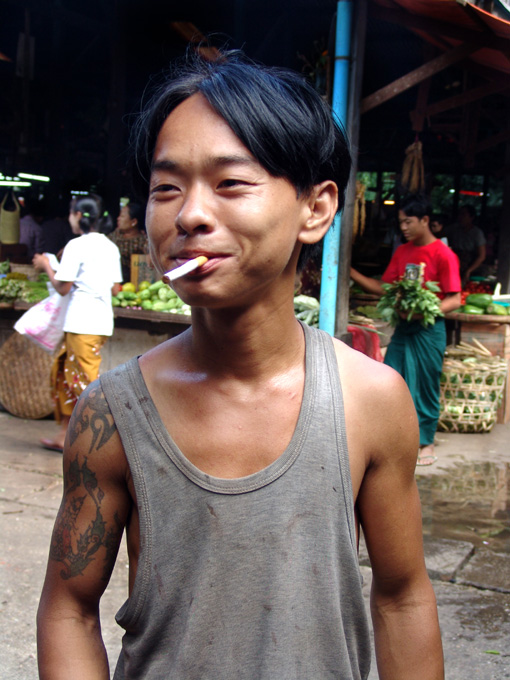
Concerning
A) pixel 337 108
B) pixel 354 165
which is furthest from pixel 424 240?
pixel 337 108

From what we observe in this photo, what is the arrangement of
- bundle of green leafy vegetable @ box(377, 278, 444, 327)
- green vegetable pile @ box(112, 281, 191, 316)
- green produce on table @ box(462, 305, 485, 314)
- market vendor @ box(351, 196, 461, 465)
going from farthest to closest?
1. green produce on table @ box(462, 305, 485, 314)
2. green vegetable pile @ box(112, 281, 191, 316)
3. market vendor @ box(351, 196, 461, 465)
4. bundle of green leafy vegetable @ box(377, 278, 444, 327)

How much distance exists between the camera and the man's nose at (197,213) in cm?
110

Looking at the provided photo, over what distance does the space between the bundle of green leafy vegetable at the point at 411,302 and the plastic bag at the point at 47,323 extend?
242cm

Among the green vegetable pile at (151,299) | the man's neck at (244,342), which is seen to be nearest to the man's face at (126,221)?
the green vegetable pile at (151,299)

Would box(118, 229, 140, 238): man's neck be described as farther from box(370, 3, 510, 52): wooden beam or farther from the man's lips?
the man's lips

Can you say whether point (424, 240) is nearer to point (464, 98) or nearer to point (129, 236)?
A: point (464, 98)

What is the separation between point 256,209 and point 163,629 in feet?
2.25

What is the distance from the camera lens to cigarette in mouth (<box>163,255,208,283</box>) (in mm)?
1060

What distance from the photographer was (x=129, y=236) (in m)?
7.66

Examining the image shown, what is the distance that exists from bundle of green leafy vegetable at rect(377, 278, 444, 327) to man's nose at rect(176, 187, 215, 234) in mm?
4483

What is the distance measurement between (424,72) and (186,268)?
16.8 feet

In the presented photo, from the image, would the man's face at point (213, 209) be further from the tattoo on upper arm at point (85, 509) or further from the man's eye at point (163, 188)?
the tattoo on upper arm at point (85, 509)

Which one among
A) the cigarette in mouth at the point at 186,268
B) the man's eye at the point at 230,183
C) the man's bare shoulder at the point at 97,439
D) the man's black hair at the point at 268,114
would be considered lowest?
the man's bare shoulder at the point at 97,439

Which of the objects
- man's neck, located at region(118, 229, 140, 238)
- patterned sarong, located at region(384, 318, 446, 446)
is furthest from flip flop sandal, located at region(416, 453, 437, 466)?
man's neck, located at region(118, 229, 140, 238)
